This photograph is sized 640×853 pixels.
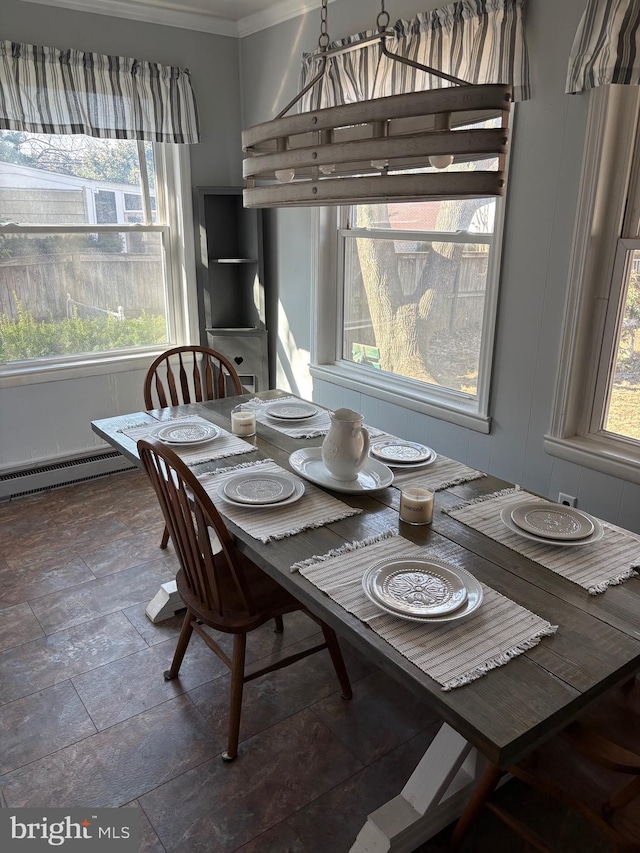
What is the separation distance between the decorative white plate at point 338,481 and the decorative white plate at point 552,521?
1.30 ft

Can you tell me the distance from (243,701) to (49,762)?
1.87 ft

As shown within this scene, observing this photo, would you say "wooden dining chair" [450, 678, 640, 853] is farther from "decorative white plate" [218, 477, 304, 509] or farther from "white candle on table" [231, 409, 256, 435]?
"white candle on table" [231, 409, 256, 435]

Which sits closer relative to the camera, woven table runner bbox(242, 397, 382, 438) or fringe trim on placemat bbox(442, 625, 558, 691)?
fringe trim on placemat bbox(442, 625, 558, 691)

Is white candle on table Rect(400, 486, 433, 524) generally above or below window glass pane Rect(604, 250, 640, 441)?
below

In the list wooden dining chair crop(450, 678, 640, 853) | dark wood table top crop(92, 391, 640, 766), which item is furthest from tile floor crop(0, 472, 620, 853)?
dark wood table top crop(92, 391, 640, 766)

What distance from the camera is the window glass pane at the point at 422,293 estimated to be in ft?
9.07

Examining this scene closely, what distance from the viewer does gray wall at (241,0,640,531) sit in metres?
2.20

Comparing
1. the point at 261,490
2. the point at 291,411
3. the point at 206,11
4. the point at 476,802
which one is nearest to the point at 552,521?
the point at 476,802

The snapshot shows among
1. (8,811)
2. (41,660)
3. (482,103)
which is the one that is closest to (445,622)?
(482,103)

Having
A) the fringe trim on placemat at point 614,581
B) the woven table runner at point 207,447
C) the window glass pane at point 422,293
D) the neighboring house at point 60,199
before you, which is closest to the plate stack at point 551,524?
the fringe trim on placemat at point 614,581

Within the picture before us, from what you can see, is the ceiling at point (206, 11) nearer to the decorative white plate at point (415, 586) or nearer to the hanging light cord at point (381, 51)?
the hanging light cord at point (381, 51)

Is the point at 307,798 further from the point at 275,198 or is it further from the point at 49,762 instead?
the point at 275,198

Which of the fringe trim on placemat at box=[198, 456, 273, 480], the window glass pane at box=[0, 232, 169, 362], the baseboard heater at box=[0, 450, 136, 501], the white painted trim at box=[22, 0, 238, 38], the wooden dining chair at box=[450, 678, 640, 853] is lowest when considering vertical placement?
the baseboard heater at box=[0, 450, 136, 501]

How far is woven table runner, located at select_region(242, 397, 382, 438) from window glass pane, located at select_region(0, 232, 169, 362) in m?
1.43
